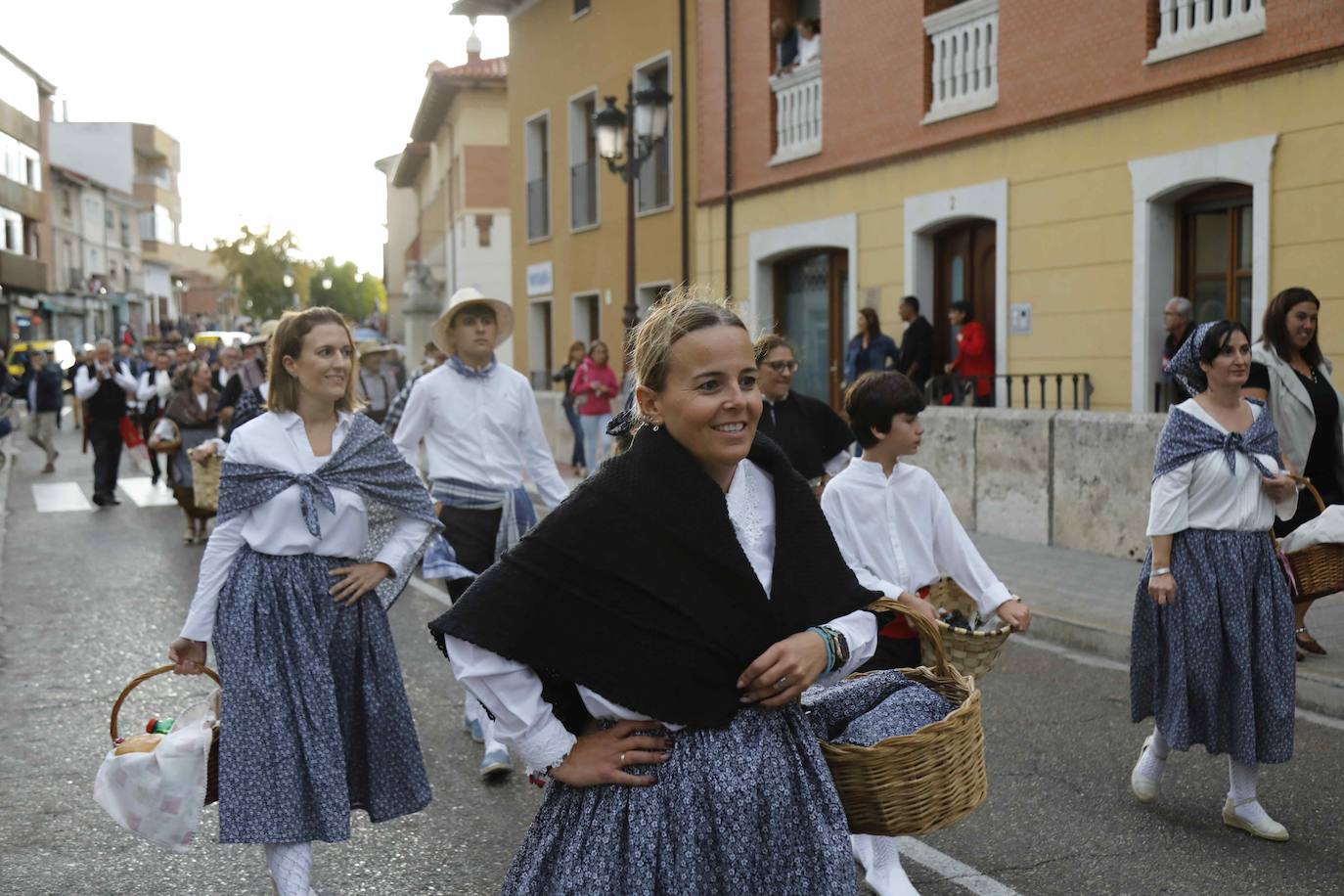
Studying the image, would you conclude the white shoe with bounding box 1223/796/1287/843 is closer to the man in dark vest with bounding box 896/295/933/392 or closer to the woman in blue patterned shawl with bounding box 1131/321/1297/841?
the woman in blue patterned shawl with bounding box 1131/321/1297/841

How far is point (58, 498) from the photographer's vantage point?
59.4 feet

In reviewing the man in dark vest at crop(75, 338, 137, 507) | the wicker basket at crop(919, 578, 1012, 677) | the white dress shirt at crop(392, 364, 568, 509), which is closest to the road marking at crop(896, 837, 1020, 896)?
the wicker basket at crop(919, 578, 1012, 677)

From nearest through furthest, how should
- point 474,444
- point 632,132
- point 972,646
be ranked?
point 972,646
point 474,444
point 632,132

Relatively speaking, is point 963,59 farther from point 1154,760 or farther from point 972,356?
point 1154,760

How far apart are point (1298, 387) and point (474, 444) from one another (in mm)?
4188

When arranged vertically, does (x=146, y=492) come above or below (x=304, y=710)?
below

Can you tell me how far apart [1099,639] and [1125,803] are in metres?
2.93

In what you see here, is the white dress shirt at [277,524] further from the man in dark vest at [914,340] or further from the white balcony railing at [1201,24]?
the man in dark vest at [914,340]

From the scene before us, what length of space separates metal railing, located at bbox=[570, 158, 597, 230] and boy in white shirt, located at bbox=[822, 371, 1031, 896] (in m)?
19.7

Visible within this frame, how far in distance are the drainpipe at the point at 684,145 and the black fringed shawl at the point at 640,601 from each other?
17.6 meters

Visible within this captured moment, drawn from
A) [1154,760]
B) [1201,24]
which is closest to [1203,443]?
[1154,760]

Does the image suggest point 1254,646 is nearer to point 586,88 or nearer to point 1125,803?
point 1125,803

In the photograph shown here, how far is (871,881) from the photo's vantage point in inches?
171

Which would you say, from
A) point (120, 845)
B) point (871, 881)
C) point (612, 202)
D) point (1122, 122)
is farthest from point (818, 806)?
point (612, 202)
